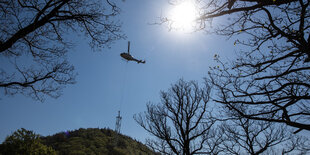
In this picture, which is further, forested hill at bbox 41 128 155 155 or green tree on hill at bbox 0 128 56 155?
forested hill at bbox 41 128 155 155

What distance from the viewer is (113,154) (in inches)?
1022

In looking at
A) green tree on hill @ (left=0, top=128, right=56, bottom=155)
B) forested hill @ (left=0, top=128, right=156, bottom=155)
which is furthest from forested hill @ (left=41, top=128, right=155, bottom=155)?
green tree on hill @ (left=0, top=128, right=56, bottom=155)

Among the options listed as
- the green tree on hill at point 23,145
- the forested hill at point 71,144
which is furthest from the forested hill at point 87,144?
the green tree on hill at point 23,145

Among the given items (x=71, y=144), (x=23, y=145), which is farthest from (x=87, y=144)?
(x=23, y=145)

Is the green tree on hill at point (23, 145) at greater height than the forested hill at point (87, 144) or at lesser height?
lesser

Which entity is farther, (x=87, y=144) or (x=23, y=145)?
(x=87, y=144)

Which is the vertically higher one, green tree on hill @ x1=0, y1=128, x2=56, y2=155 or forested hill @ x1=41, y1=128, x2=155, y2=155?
forested hill @ x1=41, y1=128, x2=155, y2=155

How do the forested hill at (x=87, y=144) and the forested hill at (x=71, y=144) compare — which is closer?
the forested hill at (x=71, y=144)

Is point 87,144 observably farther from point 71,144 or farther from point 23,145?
point 23,145

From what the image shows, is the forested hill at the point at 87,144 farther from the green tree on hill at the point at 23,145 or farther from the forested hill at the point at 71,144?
the green tree on hill at the point at 23,145

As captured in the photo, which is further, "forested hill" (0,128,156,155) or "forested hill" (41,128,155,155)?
"forested hill" (41,128,155,155)

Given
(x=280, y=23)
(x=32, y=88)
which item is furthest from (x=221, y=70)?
(x=32, y=88)

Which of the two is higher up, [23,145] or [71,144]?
[71,144]

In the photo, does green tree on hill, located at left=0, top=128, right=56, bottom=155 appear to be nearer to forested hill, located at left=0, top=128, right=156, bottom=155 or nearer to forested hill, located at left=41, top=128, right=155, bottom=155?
forested hill, located at left=0, top=128, right=156, bottom=155
